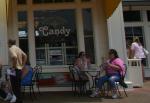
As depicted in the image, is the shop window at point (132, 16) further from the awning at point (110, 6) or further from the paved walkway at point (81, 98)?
the paved walkway at point (81, 98)

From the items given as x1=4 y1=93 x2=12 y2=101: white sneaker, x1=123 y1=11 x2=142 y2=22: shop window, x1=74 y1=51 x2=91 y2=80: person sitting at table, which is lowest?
x1=4 y1=93 x2=12 y2=101: white sneaker

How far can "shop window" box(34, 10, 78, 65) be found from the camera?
48.9ft

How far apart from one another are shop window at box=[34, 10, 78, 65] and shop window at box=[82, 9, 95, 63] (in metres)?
0.39

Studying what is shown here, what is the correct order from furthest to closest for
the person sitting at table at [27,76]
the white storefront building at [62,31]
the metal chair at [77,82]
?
the white storefront building at [62,31], the metal chair at [77,82], the person sitting at table at [27,76]

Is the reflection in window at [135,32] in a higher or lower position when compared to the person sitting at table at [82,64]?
higher

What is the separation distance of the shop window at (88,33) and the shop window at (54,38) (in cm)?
39

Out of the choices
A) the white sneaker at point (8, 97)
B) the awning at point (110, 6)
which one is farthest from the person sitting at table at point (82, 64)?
the white sneaker at point (8, 97)

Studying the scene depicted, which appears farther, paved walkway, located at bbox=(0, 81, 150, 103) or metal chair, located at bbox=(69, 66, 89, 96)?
metal chair, located at bbox=(69, 66, 89, 96)

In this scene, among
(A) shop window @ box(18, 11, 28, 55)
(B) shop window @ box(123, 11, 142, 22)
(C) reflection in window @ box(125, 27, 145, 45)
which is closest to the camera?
(A) shop window @ box(18, 11, 28, 55)

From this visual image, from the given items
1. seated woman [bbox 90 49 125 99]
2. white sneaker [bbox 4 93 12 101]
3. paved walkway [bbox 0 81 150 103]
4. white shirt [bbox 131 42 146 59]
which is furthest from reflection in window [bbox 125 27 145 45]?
white sneaker [bbox 4 93 12 101]

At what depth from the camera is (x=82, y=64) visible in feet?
45.9

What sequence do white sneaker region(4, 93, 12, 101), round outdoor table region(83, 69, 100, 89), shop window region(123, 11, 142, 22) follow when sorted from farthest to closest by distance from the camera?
shop window region(123, 11, 142, 22) < round outdoor table region(83, 69, 100, 89) < white sneaker region(4, 93, 12, 101)

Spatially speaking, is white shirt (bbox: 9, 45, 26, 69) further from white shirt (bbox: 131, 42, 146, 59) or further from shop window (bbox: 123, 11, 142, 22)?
shop window (bbox: 123, 11, 142, 22)

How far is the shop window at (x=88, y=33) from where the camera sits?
15.0 m
